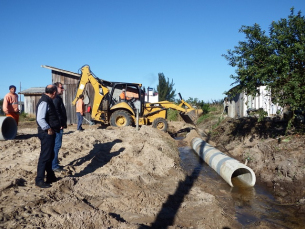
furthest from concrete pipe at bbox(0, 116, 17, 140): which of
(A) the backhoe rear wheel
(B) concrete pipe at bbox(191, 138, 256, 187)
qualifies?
(A) the backhoe rear wheel

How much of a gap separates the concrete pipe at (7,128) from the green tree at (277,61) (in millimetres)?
7559

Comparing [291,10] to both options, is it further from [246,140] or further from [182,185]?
[182,185]

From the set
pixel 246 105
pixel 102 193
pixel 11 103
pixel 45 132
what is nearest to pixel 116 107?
pixel 11 103

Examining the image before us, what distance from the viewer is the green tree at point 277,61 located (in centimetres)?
840

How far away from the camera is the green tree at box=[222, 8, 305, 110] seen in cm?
840

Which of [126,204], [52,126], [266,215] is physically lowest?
[266,215]

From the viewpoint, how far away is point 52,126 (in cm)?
514

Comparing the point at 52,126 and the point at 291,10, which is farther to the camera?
the point at 291,10

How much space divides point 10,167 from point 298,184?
6.88 metres

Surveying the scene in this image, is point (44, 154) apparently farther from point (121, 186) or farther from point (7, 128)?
point (7, 128)

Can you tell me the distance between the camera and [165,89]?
4816 cm

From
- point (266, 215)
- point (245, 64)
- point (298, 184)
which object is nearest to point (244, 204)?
point (266, 215)

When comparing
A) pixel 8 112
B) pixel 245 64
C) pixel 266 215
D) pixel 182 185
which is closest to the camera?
pixel 266 215

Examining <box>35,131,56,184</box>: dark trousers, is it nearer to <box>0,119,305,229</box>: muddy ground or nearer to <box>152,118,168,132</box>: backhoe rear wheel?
<box>0,119,305,229</box>: muddy ground
